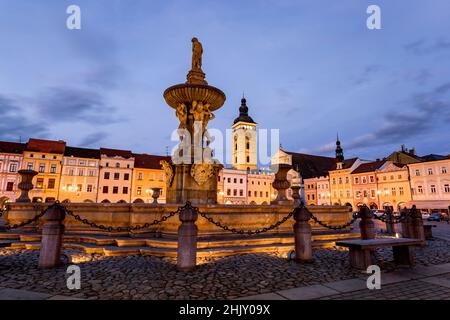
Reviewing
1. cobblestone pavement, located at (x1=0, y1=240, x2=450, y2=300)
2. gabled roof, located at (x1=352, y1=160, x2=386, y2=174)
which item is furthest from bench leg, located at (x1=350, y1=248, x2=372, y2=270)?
gabled roof, located at (x1=352, y1=160, x2=386, y2=174)

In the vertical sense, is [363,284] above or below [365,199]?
below

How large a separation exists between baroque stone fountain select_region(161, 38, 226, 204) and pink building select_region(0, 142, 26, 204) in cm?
4082

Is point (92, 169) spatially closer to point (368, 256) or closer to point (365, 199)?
point (368, 256)

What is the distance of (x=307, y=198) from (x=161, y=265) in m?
65.2

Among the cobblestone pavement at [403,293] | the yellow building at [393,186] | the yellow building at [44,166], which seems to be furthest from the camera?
the yellow building at [393,186]

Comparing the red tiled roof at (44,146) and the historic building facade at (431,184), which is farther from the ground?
the red tiled roof at (44,146)

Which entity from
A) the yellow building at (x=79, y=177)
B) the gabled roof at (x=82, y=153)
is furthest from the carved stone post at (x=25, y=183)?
the gabled roof at (x=82, y=153)

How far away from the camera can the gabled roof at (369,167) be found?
167ft

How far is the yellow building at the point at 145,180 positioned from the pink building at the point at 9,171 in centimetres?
1715

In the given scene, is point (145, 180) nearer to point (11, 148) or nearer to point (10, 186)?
point (10, 186)

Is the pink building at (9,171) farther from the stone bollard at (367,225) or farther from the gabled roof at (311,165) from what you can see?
the gabled roof at (311,165)

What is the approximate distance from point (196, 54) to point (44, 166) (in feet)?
134
